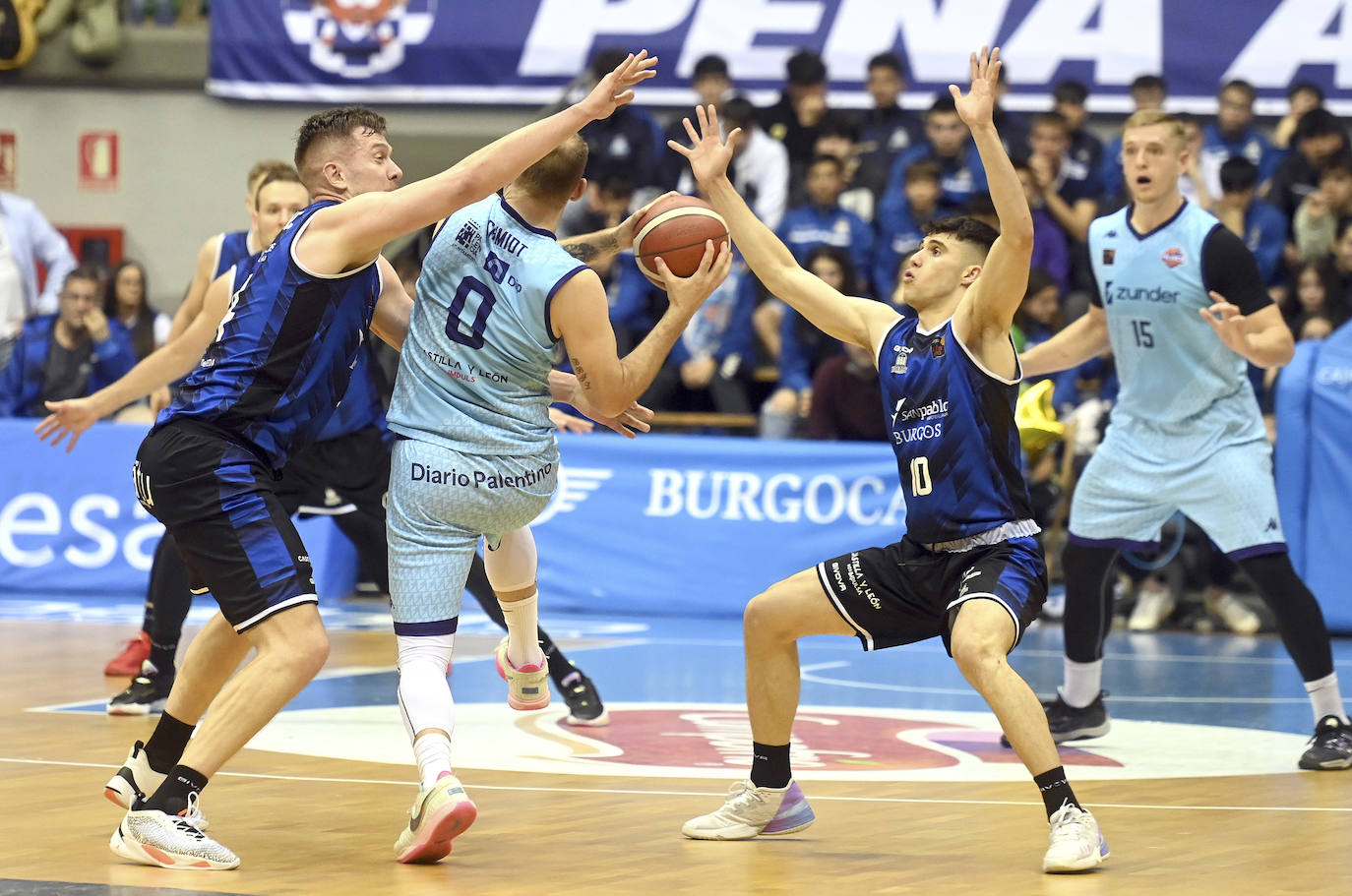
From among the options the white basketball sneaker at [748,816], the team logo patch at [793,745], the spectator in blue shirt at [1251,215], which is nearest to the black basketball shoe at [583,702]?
the team logo patch at [793,745]

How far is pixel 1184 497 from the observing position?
752cm

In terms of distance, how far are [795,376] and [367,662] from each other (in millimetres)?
4824

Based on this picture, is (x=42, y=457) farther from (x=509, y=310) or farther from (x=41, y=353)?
(x=509, y=310)

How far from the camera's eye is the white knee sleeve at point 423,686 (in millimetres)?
Answer: 5367

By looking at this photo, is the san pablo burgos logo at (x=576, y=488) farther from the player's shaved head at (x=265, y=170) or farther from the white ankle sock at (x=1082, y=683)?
the white ankle sock at (x=1082, y=683)

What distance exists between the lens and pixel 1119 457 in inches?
300

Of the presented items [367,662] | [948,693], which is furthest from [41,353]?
[948,693]

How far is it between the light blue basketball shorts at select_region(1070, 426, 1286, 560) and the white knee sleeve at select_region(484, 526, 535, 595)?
2.67 meters

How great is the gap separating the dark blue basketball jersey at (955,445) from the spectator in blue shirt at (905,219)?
25.4 ft

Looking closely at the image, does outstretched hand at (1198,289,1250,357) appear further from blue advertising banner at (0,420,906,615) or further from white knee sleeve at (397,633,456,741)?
blue advertising banner at (0,420,906,615)

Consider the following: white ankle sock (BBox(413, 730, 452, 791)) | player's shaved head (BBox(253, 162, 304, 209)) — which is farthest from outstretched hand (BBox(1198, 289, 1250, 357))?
player's shaved head (BBox(253, 162, 304, 209))

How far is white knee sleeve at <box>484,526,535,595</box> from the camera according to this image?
601 centimetres

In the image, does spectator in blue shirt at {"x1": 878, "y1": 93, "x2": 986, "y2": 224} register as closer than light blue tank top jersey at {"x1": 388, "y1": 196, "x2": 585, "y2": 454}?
No

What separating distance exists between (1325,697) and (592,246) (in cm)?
352
